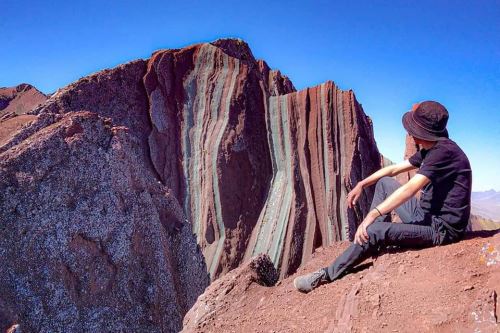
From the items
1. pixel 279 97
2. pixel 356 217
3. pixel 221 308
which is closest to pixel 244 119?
pixel 279 97

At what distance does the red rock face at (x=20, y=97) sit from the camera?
645 inches

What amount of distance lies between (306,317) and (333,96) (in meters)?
7.83

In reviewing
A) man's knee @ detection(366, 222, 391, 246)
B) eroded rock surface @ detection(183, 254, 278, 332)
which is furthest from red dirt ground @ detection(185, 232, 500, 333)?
man's knee @ detection(366, 222, 391, 246)

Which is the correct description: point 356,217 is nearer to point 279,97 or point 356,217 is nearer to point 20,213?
point 279,97

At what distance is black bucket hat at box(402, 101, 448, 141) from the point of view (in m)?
3.46

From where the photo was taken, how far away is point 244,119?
11.0 m

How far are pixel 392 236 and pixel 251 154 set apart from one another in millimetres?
7532

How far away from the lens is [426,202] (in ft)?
11.9

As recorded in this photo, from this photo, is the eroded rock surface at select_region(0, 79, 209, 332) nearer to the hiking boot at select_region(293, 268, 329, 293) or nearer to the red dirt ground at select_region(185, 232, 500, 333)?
the red dirt ground at select_region(185, 232, 500, 333)

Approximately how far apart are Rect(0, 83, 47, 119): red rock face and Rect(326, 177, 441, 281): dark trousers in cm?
1528

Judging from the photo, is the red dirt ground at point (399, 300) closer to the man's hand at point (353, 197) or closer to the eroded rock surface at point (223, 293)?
the eroded rock surface at point (223, 293)

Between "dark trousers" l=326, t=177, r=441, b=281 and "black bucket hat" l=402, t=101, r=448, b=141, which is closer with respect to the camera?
"black bucket hat" l=402, t=101, r=448, b=141

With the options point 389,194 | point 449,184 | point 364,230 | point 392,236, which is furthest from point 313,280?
point 449,184

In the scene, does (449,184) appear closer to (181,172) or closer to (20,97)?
(181,172)
